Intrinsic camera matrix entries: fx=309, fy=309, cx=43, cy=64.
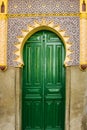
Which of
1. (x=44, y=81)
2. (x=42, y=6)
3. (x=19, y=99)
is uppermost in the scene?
(x=42, y=6)

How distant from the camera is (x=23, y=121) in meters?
7.19

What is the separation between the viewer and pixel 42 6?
694cm

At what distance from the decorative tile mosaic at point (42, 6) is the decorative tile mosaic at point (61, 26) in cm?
16

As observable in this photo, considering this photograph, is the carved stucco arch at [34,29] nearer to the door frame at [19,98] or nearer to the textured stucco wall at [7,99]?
the door frame at [19,98]

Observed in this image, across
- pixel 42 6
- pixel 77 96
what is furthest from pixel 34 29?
pixel 77 96

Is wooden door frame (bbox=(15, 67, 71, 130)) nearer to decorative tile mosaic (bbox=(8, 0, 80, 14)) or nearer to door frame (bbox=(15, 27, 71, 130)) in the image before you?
door frame (bbox=(15, 27, 71, 130))

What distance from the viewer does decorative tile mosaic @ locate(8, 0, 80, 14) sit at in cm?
691

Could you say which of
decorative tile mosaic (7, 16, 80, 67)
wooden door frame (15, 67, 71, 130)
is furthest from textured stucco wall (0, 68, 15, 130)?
decorative tile mosaic (7, 16, 80, 67)

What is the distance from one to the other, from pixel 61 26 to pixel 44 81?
4.34 feet

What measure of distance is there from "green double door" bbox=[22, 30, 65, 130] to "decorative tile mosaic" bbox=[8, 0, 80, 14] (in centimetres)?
55

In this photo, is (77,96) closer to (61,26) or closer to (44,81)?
(44,81)

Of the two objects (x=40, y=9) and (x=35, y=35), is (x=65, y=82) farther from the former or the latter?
(x=40, y=9)

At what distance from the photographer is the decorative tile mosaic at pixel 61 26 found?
22.5 feet

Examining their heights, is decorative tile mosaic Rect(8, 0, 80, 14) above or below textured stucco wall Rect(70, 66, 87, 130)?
above
